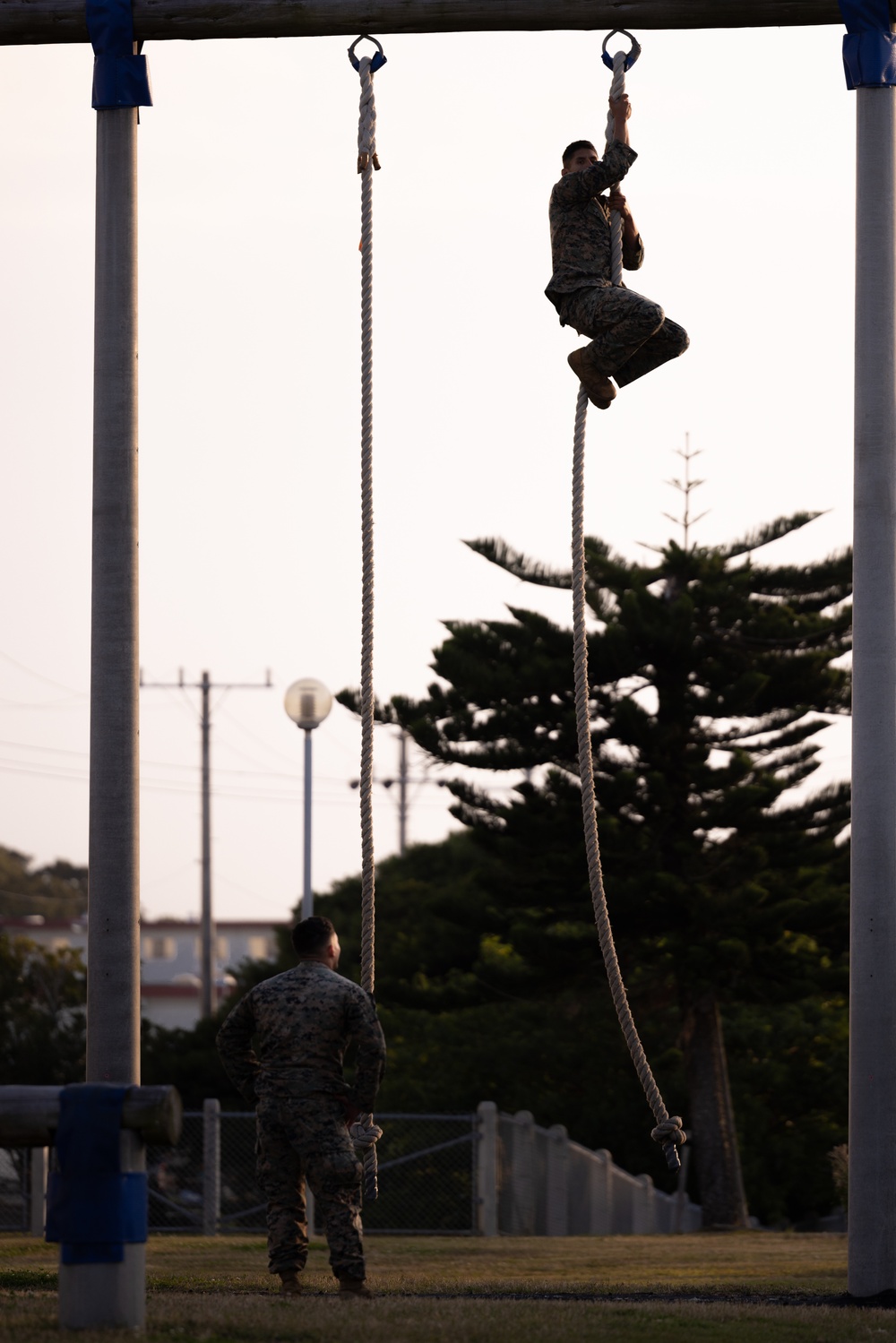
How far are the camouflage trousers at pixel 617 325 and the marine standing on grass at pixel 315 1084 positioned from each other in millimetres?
2707

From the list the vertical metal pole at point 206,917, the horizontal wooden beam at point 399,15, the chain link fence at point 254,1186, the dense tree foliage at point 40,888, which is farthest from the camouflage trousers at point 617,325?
the dense tree foliage at point 40,888

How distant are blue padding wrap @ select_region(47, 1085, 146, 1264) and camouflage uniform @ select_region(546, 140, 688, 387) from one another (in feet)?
13.0

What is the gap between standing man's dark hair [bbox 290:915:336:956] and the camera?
267 inches

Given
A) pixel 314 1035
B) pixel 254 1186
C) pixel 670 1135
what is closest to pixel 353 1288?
pixel 314 1035

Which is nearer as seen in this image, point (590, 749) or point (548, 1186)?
point (590, 749)

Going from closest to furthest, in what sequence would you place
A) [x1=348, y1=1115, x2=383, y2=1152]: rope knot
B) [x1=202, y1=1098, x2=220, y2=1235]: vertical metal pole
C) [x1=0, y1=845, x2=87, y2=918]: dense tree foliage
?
1. [x1=348, y1=1115, x2=383, y2=1152]: rope knot
2. [x1=202, y1=1098, x2=220, y2=1235]: vertical metal pole
3. [x1=0, y1=845, x2=87, y2=918]: dense tree foliage

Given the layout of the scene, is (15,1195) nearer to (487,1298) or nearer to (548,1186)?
(548,1186)

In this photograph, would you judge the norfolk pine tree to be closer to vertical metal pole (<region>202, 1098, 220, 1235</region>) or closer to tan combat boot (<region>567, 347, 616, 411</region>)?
vertical metal pole (<region>202, 1098, 220, 1235</region>)

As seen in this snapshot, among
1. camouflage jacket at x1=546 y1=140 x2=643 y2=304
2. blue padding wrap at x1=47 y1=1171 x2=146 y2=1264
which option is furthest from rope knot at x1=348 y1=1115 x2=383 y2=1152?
camouflage jacket at x1=546 y1=140 x2=643 y2=304

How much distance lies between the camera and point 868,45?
780 centimetres

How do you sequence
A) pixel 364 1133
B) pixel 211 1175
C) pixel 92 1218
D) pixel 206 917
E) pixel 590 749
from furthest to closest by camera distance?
pixel 206 917
pixel 211 1175
pixel 590 749
pixel 364 1133
pixel 92 1218

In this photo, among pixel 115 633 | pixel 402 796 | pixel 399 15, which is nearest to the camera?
pixel 115 633

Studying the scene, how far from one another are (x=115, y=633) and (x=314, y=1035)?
1.88m

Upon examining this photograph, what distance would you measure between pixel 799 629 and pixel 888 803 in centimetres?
1836
